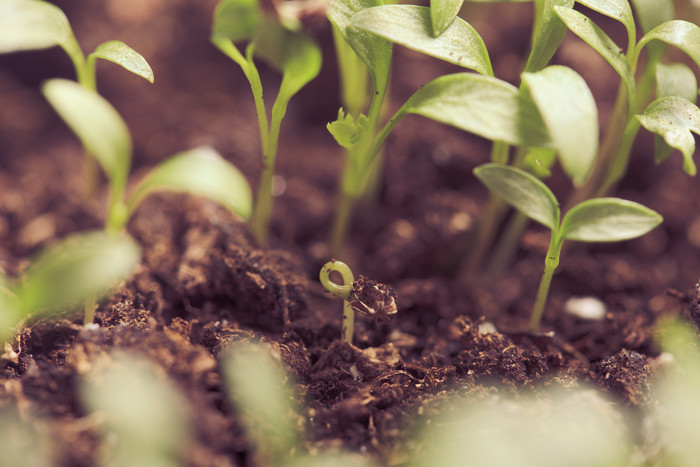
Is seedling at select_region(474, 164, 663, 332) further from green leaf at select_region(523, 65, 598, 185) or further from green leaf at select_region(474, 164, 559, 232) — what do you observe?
green leaf at select_region(523, 65, 598, 185)

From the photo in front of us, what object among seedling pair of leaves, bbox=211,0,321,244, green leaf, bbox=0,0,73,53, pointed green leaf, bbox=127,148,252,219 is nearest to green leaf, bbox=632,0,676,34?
seedling pair of leaves, bbox=211,0,321,244

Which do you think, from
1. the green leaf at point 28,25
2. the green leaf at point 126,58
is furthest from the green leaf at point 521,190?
the green leaf at point 28,25

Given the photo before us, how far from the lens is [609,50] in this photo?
83 cm

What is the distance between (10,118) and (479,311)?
53.9 inches

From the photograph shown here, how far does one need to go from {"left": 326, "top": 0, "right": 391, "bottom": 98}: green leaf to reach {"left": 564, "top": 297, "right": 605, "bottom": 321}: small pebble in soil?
60 cm

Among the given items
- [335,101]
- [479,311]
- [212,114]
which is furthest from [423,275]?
[212,114]

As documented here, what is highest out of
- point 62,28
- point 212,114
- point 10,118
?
point 62,28

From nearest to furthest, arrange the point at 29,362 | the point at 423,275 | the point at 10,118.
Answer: the point at 29,362, the point at 423,275, the point at 10,118

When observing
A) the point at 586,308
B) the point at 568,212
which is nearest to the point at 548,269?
the point at 568,212

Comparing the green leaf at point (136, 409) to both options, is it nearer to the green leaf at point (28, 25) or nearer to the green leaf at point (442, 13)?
the green leaf at point (28, 25)

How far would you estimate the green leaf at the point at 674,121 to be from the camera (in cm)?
76

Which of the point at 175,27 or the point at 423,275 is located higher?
the point at 175,27

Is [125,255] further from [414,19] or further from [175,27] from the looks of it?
[175,27]

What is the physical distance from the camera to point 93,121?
0.76m
